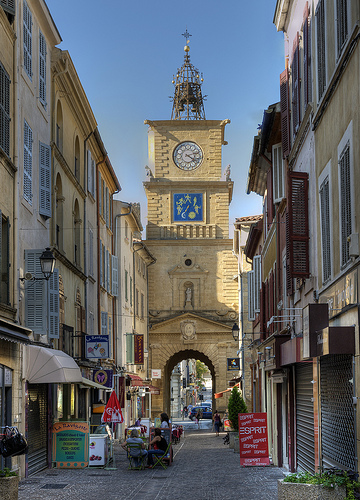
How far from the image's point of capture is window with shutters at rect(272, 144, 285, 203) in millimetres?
19203

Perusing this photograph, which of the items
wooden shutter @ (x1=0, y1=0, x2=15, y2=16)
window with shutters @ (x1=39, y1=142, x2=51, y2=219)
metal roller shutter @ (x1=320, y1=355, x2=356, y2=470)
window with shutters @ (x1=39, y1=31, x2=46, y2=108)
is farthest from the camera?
window with shutters @ (x1=39, y1=31, x2=46, y2=108)

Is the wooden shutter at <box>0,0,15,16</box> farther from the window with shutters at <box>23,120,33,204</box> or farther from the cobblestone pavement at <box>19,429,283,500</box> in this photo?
the cobblestone pavement at <box>19,429,283,500</box>

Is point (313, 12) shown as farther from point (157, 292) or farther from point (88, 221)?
point (157, 292)

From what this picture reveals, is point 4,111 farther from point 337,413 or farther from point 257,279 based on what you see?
point 257,279

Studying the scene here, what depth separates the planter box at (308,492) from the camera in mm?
8672

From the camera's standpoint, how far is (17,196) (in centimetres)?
1706

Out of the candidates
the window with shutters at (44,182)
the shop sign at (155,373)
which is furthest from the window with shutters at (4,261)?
the shop sign at (155,373)

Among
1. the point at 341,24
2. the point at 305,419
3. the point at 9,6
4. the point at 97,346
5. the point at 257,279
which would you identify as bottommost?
the point at 305,419

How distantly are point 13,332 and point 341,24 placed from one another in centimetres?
814

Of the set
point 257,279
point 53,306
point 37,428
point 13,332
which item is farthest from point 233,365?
point 13,332

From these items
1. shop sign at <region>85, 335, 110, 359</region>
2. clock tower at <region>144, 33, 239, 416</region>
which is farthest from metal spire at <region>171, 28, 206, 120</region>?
shop sign at <region>85, 335, 110, 359</region>

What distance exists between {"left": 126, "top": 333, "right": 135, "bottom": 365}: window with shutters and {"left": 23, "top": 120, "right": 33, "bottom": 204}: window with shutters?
24.1 metres

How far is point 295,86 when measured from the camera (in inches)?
618

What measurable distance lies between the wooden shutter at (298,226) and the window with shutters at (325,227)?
4.39 ft
